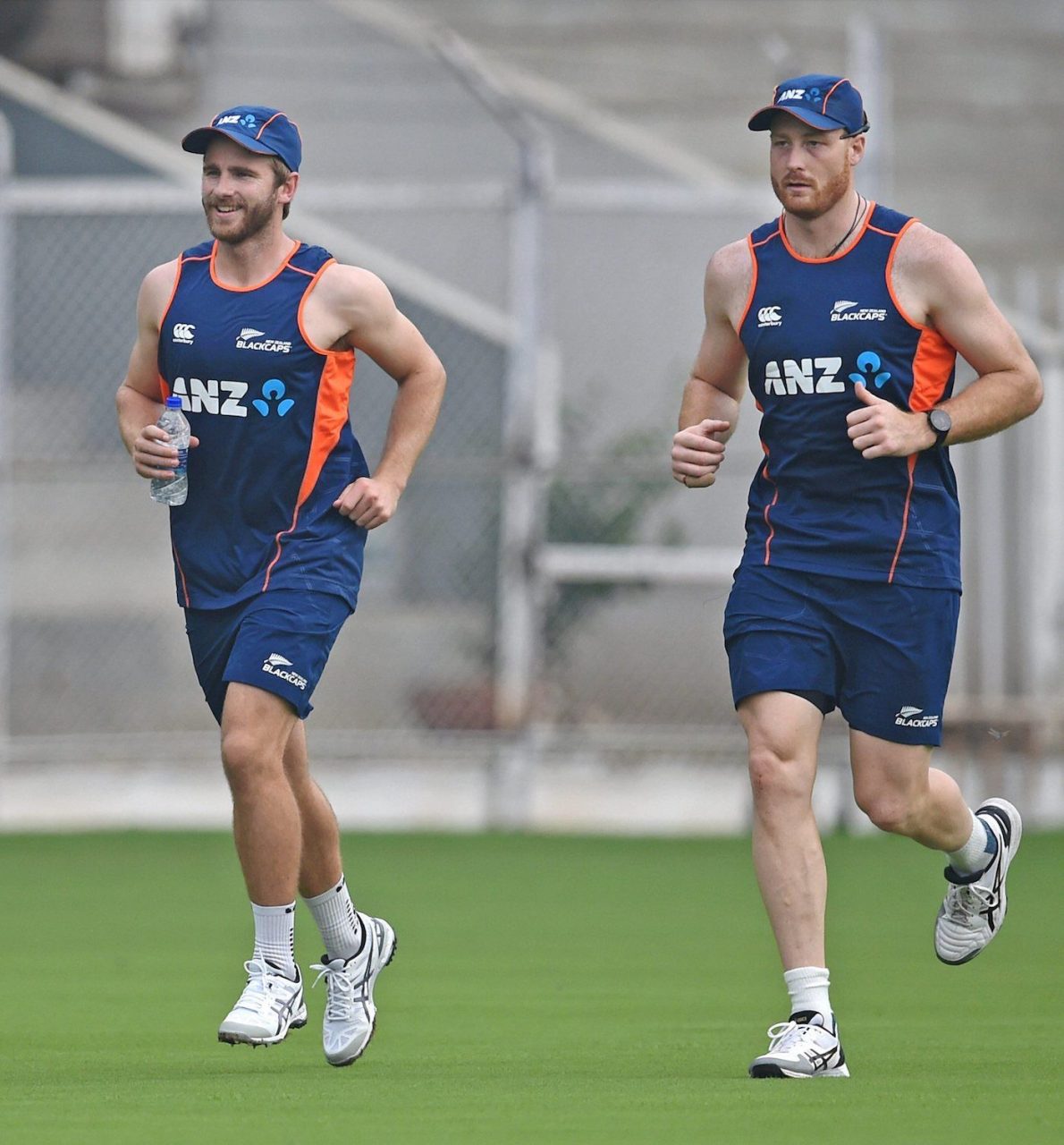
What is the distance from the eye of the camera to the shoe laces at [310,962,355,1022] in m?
5.98

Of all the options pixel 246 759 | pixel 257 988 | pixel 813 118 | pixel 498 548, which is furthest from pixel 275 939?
pixel 498 548

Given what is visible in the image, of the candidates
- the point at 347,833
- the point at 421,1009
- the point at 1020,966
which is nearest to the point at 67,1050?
the point at 421,1009

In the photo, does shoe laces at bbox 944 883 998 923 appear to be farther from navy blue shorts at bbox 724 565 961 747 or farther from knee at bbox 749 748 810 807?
knee at bbox 749 748 810 807

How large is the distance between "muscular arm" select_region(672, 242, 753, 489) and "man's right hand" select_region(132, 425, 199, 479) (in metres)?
1.22

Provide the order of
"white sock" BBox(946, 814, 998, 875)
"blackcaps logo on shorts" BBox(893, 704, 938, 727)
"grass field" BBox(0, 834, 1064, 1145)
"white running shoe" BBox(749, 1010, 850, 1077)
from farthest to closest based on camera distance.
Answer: "white sock" BBox(946, 814, 998, 875), "blackcaps logo on shorts" BBox(893, 704, 938, 727), "white running shoe" BBox(749, 1010, 850, 1077), "grass field" BBox(0, 834, 1064, 1145)

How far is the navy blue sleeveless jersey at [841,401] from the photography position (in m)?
5.84

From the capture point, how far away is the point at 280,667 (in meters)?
5.91

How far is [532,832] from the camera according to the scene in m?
12.9

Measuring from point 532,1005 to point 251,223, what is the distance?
93.9 inches

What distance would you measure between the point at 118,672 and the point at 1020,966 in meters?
6.81

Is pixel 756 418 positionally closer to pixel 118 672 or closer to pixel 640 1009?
pixel 118 672

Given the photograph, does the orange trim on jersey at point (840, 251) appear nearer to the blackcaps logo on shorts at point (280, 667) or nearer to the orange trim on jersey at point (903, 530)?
the orange trim on jersey at point (903, 530)

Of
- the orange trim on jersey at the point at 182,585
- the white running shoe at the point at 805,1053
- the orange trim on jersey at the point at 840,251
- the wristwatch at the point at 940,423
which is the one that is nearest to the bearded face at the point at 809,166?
the orange trim on jersey at the point at 840,251

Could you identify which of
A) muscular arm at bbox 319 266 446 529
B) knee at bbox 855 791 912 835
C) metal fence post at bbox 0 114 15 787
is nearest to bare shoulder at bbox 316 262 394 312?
muscular arm at bbox 319 266 446 529
